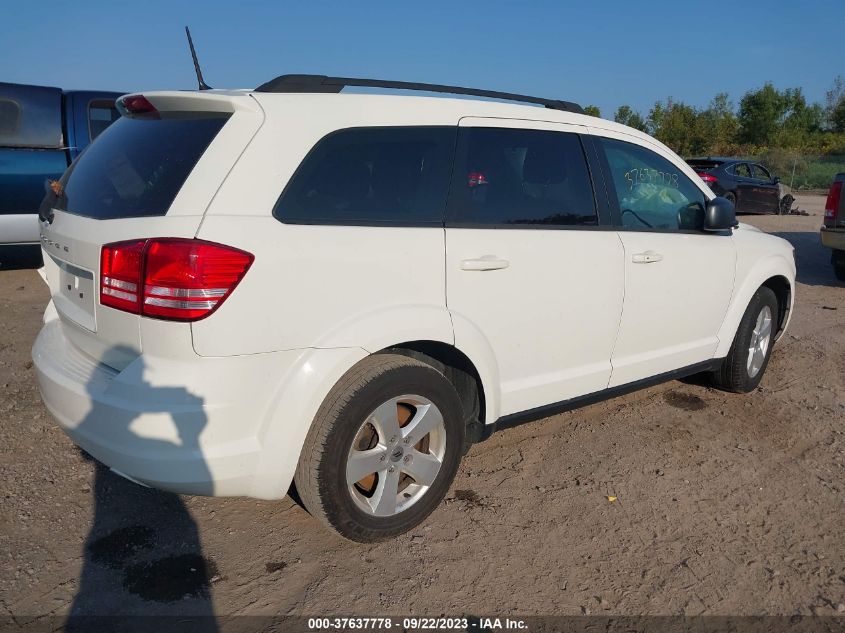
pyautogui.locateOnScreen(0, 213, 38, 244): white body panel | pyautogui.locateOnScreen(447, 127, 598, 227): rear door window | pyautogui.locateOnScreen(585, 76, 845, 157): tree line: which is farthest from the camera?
pyautogui.locateOnScreen(585, 76, 845, 157): tree line

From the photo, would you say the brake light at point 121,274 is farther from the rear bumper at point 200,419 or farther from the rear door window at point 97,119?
the rear door window at point 97,119

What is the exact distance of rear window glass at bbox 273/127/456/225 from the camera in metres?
2.59

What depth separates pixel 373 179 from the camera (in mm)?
2799

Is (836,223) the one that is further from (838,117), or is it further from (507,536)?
(838,117)

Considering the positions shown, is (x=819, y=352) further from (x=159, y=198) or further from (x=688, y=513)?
(x=159, y=198)

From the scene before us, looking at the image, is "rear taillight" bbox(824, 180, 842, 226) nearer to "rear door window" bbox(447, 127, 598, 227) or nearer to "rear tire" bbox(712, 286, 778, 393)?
"rear tire" bbox(712, 286, 778, 393)

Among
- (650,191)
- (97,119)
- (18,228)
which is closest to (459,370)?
(650,191)

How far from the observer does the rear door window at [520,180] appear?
307cm

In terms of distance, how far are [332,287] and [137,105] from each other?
44.8 inches

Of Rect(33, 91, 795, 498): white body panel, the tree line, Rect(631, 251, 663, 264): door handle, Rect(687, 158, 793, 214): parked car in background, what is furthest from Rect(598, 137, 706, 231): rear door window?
the tree line

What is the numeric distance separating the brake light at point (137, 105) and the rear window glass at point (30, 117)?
5318 millimetres

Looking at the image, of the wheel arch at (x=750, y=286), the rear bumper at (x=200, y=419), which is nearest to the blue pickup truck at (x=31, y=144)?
the rear bumper at (x=200, y=419)

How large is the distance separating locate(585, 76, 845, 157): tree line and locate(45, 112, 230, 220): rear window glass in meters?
54.2

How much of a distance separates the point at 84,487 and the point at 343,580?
150 cm
